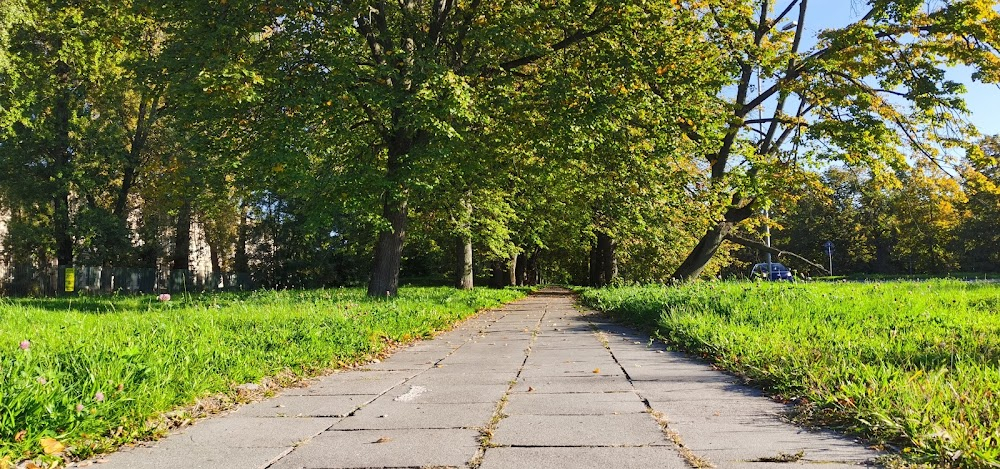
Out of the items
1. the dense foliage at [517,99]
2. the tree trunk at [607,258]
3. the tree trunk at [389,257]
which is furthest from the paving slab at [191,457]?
the tree trunk at [607,258]

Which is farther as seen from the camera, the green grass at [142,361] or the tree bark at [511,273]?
the tree bark at [511,273]

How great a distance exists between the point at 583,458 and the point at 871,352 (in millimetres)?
3470

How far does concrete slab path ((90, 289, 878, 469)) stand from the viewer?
3365 millimetres

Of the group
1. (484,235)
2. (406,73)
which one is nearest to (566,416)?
(406,73)

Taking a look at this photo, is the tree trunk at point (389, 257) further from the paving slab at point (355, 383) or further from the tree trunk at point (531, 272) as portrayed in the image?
the tree trunk at point (531, 272)

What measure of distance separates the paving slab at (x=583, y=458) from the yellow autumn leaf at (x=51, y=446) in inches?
86.0

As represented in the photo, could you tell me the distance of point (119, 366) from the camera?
4.29 m

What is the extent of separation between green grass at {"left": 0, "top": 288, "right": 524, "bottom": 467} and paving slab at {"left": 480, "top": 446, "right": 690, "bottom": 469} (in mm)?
2220

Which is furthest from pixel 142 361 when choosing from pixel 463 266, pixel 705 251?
pixel 463 266

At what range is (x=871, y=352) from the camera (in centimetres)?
549

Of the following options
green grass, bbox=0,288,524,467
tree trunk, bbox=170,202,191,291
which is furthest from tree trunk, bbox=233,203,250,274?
green grass, bbox=0,288,524,467

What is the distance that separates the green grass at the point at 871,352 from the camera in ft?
11.3

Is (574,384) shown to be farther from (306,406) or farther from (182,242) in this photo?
(182,242)

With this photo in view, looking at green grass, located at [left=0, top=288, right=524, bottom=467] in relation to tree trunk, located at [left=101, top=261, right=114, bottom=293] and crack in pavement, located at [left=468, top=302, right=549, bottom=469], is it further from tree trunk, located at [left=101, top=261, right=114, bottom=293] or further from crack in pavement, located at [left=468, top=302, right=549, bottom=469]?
tree trunk, located at [left=101, top=261, right=114, bottom=293]
